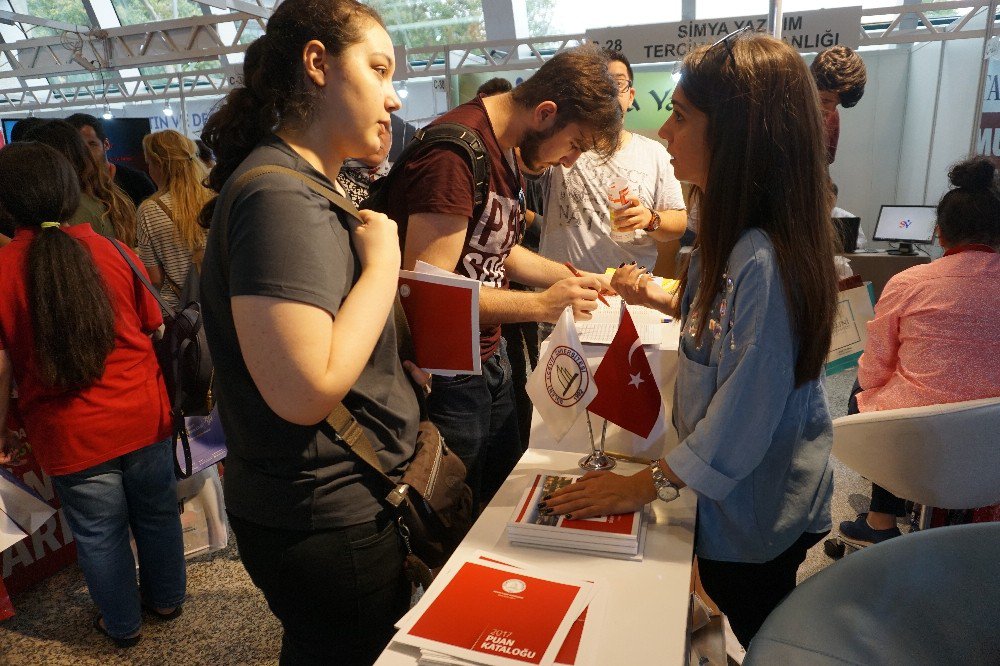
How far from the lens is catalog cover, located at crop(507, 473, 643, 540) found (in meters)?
1.13

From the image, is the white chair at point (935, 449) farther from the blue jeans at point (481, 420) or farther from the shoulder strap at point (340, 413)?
the shoulder strap at point (340, 413)

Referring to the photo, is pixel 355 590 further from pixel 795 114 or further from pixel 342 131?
pixel 795 114

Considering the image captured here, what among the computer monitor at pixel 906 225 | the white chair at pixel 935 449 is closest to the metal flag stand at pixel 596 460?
Answer: the white chair at pixel 935 449

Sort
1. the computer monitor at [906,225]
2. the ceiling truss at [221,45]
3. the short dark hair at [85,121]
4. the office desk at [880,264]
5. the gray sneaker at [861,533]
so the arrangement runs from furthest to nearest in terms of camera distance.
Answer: the computer monitor at [906,225] → the ceiling truss at [221,45] → the office desk at [880,264] → the short dark hair at [85,121] → the gray sneaker at [861,533]

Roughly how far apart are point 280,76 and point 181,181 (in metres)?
2.47

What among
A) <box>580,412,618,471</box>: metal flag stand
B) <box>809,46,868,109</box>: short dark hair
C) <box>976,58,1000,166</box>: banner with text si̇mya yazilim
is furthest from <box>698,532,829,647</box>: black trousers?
<box>976,58,1000,166</box>: banner with text si̇mya yazilim

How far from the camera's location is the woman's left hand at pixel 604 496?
3.91 feet

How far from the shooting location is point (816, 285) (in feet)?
3.76

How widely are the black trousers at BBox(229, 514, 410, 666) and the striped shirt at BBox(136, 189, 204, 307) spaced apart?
2378 millimetres

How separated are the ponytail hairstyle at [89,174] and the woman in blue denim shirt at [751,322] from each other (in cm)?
259

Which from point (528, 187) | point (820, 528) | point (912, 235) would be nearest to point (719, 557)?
point (820, 528)

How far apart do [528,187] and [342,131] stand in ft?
6.98

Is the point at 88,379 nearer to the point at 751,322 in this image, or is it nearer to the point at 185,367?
the point at 185,367

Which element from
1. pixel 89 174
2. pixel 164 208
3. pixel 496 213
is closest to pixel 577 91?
pixel 496 213
